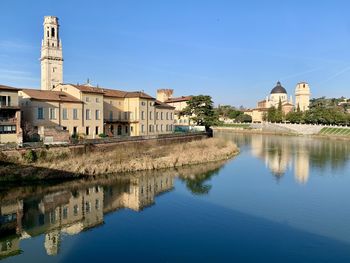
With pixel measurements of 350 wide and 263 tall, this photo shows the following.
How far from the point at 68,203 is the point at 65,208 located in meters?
0.86

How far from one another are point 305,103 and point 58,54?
315ft

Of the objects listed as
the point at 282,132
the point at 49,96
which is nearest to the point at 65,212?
the point at 49,96

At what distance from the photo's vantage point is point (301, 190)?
→ 26.9 meters

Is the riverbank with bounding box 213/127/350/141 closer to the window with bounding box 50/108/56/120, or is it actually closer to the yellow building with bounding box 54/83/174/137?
the yellow building with bounding box 54/83/174/137

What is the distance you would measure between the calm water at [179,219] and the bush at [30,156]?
271 centimetres

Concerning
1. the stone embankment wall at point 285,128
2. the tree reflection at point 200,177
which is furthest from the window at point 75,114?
the stone embankment wall at point 285,128

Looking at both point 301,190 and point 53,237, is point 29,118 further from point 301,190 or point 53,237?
point 301,190

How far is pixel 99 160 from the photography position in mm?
31094

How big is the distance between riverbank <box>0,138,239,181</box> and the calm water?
1616 mm

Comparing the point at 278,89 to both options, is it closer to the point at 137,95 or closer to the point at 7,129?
the point at 137,95

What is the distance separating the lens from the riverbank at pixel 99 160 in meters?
26.5

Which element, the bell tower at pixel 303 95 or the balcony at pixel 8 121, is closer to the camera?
the balcony at pixel 8 121

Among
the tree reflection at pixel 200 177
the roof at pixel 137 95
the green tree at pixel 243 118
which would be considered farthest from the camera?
the green tree at pixel 243 118

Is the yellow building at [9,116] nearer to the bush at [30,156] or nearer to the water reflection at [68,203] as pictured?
the bush at [30,156]
